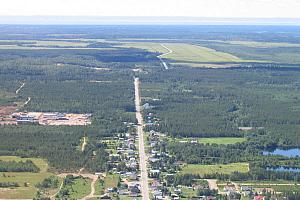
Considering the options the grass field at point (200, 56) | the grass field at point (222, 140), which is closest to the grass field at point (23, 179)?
the grass field at point (222, 140)

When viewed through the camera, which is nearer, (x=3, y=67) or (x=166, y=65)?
(x=3, y=67)

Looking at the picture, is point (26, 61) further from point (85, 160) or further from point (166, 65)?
point (85, 160)

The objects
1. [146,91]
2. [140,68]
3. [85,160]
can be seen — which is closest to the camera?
[85,160]

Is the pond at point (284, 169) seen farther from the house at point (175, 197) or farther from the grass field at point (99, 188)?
the grass field at point (99, 188)

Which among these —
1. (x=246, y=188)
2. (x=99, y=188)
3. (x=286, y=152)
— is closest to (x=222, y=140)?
(x=286, y=152)

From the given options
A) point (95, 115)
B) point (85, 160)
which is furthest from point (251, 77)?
point (85, 160)

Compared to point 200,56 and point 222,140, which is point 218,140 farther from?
point 200,56
